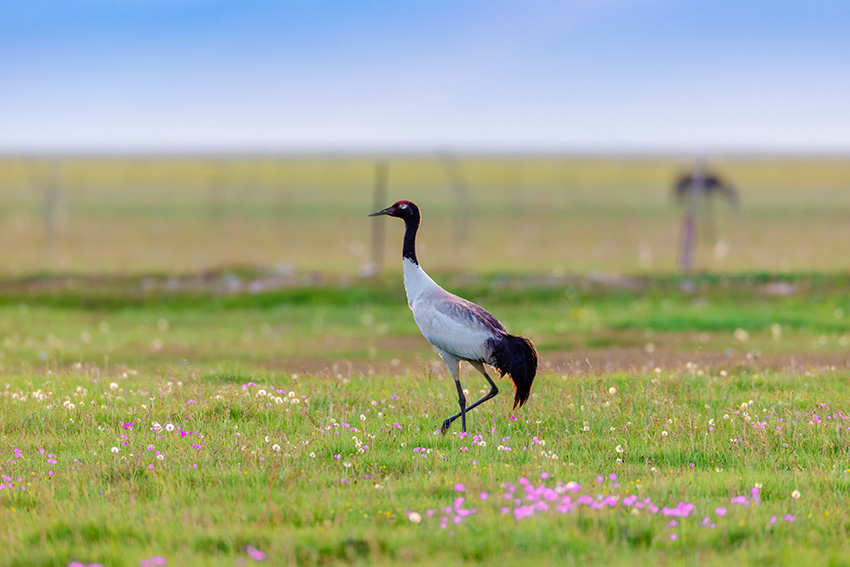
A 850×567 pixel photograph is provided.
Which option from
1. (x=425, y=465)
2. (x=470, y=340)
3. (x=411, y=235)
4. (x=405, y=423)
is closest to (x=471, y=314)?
(x=470, y=340)

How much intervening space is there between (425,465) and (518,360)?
184 centimetres

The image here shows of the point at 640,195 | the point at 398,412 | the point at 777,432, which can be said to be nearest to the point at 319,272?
the point at 398,412

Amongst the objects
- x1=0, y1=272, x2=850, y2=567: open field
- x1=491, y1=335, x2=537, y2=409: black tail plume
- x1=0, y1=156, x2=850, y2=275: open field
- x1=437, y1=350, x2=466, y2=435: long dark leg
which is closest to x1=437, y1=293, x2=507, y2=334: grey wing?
x1=491, y1=335, x2=537, y2=409: black tail plume

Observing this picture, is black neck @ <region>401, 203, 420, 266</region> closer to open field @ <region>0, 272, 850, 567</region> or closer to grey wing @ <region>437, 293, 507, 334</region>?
grey wing @ <region>437, 293, 507, 334</region>

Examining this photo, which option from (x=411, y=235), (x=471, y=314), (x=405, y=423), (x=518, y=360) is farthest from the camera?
(x=411, y=235)

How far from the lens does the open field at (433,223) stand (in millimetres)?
30703

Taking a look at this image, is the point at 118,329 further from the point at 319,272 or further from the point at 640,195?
the point at 640,195

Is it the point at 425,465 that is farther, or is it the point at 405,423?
the point at 405,423

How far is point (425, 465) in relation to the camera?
7.29 meters

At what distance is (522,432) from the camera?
8578 millimetres

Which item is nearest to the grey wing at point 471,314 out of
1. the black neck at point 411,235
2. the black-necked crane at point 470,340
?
the black-necked crane at point 470,340

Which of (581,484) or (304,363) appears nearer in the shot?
(581,484)

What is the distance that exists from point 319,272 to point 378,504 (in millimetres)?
18923

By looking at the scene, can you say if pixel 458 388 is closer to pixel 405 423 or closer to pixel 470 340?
pixel 470 340
